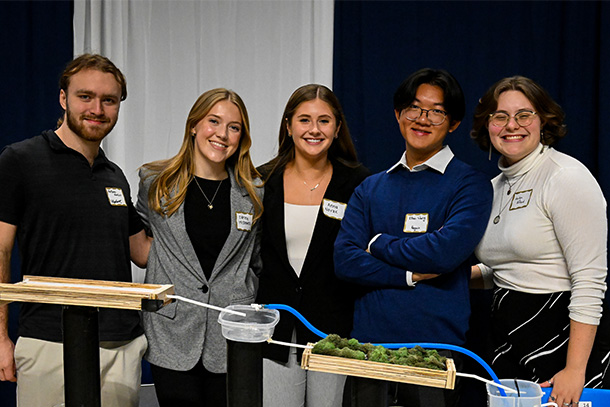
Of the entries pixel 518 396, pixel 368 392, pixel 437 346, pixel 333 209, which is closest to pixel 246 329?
pixel 368 392

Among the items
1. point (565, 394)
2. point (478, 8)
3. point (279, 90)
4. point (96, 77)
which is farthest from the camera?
point (279, 90)

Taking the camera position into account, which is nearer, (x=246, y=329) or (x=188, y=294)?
(x=246, y=329)

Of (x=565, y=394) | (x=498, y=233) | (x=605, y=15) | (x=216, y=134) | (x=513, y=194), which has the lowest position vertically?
(x=565, y=394)

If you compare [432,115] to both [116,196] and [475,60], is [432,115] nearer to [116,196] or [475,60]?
[475,60]

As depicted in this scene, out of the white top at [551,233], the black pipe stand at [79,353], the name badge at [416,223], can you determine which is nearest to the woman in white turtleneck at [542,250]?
the white top at [551,233]

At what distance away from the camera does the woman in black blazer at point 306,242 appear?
84.6 inches

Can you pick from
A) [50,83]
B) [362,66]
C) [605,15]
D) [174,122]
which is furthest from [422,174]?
[50,83]

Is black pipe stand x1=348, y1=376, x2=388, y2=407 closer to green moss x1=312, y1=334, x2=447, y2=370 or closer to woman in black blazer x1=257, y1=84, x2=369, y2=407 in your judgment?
green moss x1=312, y1=334, x2=447, y2=370

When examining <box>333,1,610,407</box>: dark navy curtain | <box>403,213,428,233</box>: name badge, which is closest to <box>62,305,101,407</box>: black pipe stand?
<box>403,213,428,233</box>: name badge

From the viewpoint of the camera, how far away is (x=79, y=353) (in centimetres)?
140

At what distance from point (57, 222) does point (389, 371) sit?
1571 mm

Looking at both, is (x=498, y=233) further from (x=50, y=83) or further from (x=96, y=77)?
(x=50, y=83)

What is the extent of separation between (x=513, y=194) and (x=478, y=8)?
1.51 m

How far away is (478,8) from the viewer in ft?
10.1
